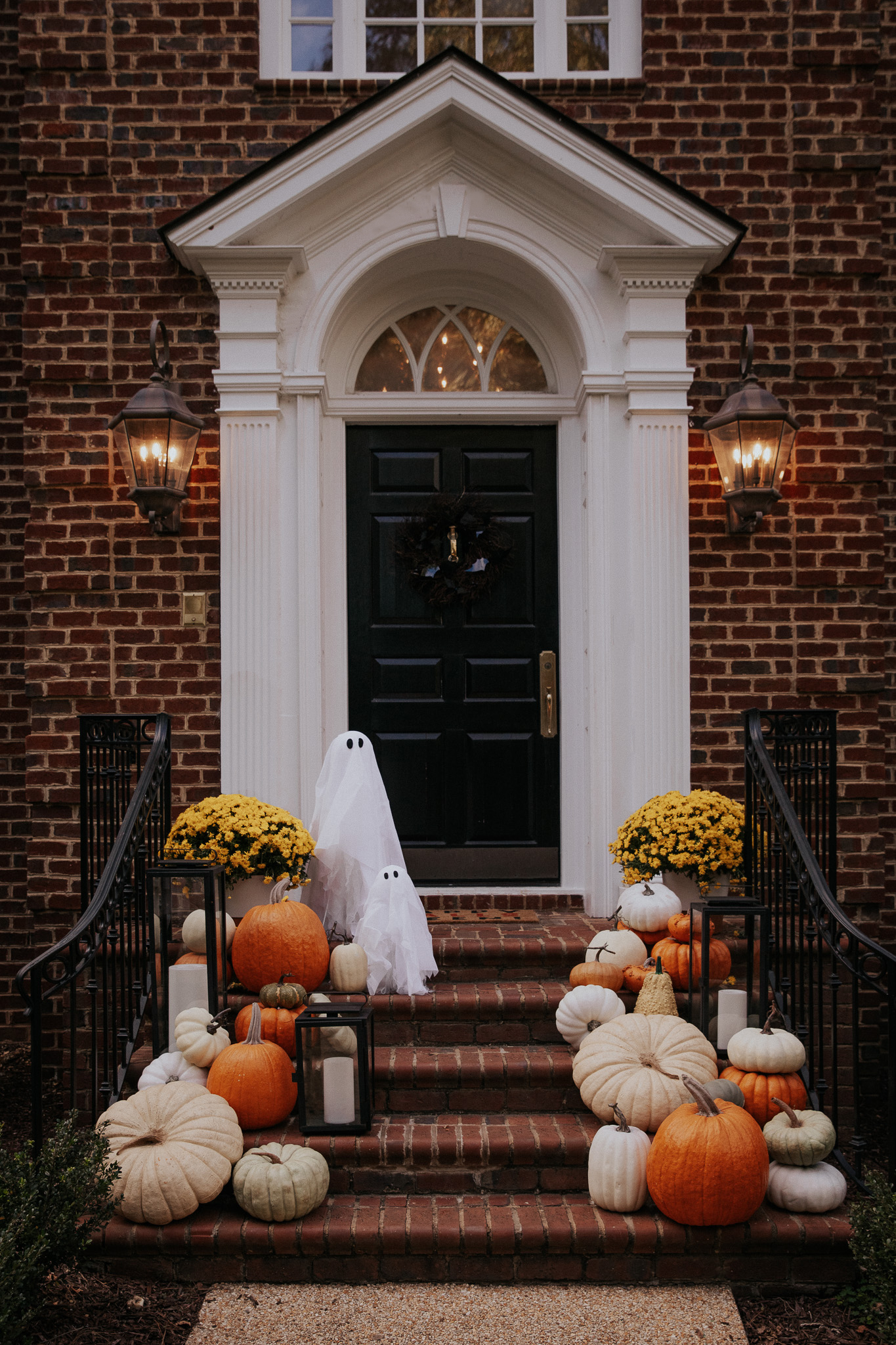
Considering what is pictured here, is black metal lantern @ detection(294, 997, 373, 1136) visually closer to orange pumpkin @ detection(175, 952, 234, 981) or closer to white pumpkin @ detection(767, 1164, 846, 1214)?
orange pumpkin @ detection(175, 952, 234, 981)

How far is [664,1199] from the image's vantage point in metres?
2.99

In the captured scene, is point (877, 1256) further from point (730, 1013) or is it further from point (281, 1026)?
point (281, 1026)

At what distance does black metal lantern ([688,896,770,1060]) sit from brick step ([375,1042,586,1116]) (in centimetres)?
55

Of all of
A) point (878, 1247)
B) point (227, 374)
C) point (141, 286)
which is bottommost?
point (878, 1247)

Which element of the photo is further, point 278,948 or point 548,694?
point 548,694

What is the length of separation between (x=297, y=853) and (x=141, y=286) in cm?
292

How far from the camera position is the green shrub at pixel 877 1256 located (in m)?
2.65

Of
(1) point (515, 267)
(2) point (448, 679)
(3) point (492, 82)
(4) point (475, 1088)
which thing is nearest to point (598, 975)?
(4) point (475, 1088)

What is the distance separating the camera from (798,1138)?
312 centimetres

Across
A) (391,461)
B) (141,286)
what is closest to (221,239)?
(141,286)

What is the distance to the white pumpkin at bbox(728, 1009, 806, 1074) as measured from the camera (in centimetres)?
333

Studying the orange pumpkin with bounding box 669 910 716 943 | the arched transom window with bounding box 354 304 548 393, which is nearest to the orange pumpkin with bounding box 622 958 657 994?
the orange pumpkin with bounding box 669 910 716 943

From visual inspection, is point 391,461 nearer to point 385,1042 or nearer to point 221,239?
point 221,239

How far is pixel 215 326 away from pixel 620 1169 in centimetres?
410
